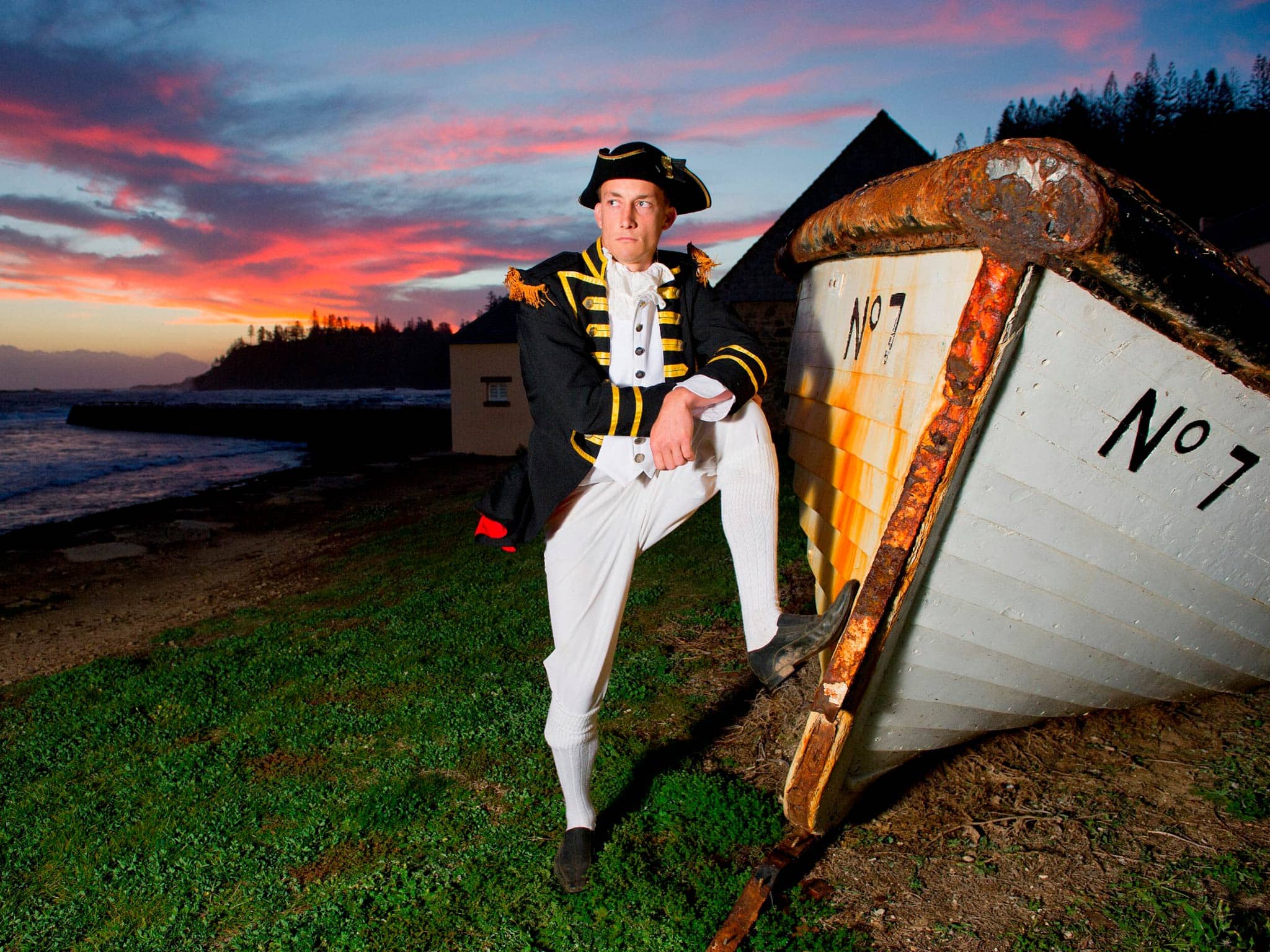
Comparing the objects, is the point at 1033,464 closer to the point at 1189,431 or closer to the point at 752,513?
the point at 1189,431

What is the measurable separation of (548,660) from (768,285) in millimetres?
14211

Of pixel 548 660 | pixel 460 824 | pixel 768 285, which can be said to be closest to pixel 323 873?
pixel 460 824

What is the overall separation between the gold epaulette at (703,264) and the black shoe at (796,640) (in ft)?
3.81

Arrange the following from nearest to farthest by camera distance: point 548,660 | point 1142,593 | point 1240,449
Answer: point 1240,449 < point 1142,593 < point 548,660

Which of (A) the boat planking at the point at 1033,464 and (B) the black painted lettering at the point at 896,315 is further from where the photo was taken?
(B) the black painted lettering at the point at 896,315

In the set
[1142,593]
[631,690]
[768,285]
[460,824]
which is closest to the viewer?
[1142,593]

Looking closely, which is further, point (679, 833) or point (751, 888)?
point (679, 833)

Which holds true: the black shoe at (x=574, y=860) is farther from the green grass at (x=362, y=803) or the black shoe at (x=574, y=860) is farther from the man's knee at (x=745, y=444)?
the man's knee at (x=745, y=444)

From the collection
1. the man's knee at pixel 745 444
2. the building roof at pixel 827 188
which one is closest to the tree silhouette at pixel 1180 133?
the building roof at pixel 827 188

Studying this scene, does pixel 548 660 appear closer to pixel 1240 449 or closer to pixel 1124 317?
pixel 1124 317

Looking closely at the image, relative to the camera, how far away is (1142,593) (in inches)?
95.7

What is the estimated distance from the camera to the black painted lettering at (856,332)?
3004mm

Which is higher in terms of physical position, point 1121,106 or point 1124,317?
point 1121,106

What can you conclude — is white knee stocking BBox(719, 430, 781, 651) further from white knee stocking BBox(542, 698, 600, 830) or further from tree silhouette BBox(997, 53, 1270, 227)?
tree silhouette BBox(997, 53, 1270, 227)
